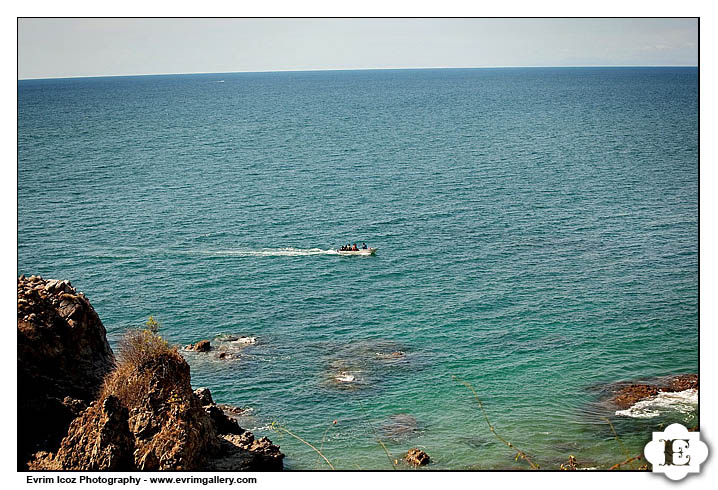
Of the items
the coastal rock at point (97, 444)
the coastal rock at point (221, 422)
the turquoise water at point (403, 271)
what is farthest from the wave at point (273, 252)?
the coastal rock at point (97, 444)

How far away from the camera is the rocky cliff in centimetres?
2820

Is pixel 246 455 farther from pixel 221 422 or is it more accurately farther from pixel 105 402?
pixel 105 402

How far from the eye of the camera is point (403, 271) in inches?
2936

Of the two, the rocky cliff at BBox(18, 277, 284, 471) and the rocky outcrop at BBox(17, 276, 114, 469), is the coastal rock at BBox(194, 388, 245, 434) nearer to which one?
the rocky cliff at BBox(18, 277, 284, 471)

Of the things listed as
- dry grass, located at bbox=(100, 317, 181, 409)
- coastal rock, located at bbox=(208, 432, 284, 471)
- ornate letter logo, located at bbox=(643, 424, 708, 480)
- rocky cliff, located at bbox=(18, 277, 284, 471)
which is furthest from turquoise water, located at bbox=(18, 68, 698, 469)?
ornate letter logo, located at bbox=(643, 424, 708, 480)

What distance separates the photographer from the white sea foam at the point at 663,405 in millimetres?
45250

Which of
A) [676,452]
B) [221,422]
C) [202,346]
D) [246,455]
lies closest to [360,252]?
[202,346]

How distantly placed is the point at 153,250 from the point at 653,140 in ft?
303

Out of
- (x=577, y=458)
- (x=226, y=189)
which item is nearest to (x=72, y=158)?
(x=226, y=189)

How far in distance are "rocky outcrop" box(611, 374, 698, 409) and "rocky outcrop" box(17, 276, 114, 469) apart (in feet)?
103

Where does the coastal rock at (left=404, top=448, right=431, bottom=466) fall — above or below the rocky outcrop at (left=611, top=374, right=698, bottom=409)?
below

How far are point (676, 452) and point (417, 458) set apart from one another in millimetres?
20194

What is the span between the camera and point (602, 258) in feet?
245

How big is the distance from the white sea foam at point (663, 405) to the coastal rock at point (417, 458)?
13.6 metres
